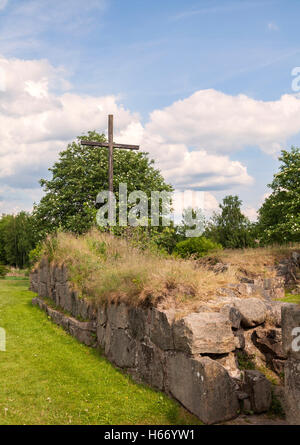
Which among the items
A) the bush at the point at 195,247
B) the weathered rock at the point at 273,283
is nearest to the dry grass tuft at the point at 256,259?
the bush at the point at 195,247

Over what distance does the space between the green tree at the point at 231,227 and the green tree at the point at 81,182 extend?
634 cm

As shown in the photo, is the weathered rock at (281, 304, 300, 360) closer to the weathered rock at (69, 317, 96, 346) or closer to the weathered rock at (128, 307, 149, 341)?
the weathered rock at (128, 307, 149, 341)

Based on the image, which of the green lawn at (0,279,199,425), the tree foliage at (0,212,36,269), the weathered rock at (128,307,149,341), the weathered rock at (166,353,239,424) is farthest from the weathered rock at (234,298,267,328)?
the tree foliage at (0,212,36,269)

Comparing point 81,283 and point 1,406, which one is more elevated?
point 81,283

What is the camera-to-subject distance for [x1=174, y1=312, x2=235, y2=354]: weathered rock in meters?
4.82

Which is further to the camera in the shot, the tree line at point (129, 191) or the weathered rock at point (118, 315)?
the tree line at point (129, 191)

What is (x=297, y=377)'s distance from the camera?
3.45 meters

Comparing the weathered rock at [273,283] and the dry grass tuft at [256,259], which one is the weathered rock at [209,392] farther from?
the dry grass tuft at [256,259]

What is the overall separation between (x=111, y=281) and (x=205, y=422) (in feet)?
11.1

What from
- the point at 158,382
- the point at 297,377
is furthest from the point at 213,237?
the point at 297,377

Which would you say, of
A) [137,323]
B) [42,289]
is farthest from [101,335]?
[42,289]

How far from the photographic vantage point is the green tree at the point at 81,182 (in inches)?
802

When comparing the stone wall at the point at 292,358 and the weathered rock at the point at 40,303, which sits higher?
the stone wall at the point at 292,358
